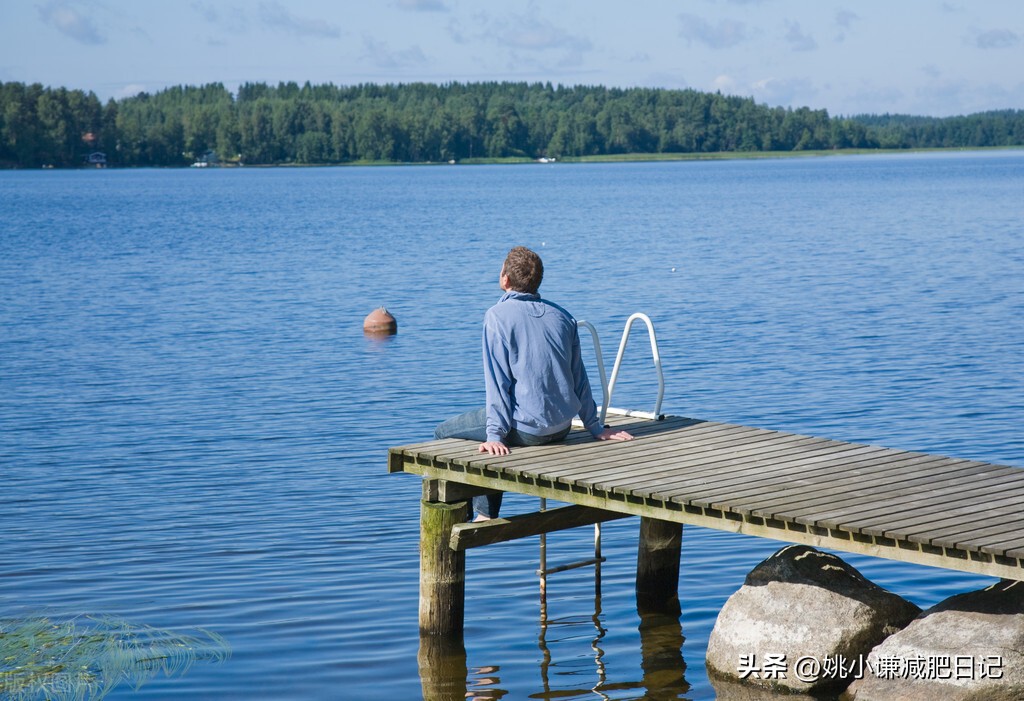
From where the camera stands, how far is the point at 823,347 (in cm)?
2548

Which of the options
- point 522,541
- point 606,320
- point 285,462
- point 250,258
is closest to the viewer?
point 522,541

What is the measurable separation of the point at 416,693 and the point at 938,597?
4.33 metres

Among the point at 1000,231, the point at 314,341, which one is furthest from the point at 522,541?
the point at 1000,231

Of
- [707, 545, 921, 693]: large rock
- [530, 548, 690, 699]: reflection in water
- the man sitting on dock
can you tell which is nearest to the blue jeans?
the man sitting on dock

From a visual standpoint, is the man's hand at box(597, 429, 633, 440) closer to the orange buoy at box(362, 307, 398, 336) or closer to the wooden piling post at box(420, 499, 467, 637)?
the wooden piling post at box(420, 499, 467, 637)

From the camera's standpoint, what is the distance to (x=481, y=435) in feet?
30.6

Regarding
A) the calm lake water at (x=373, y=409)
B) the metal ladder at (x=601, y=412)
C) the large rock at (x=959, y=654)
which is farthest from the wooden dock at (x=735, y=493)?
the calm lake water at (x=373, y=409)

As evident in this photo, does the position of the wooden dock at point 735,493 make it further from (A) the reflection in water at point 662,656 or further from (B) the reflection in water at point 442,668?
(A) the reflection in water at point 662,656

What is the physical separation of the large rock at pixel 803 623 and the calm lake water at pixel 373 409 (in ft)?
1.46

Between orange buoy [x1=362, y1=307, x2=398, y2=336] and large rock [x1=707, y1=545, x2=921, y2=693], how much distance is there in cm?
2148

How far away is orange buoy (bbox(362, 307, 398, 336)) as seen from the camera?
29.5 m

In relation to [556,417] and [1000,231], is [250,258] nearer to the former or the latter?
[1000,231]

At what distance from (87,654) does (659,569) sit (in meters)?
4.37

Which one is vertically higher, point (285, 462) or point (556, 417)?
point (556, 417)
